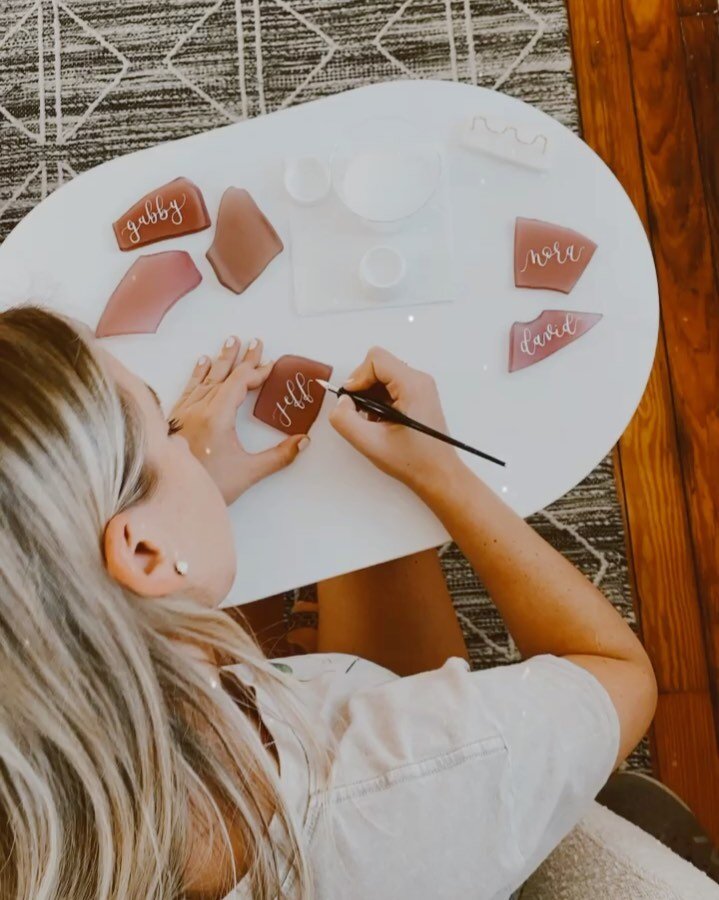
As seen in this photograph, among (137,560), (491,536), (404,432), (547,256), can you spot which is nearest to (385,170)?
(547,256)

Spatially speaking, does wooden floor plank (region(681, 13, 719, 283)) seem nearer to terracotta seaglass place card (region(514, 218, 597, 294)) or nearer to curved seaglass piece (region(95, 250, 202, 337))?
terracotta seaglass place card (region(514, 218, 597, 294))

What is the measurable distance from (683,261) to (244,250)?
79cm

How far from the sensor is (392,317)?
36.2 inches

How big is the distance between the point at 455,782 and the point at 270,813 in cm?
14

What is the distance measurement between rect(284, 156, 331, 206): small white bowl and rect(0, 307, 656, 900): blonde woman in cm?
33

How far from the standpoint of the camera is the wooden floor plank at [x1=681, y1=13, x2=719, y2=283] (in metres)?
1.40

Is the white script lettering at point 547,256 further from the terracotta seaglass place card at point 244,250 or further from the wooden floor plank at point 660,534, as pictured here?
the wooden floor plank at point 660,534

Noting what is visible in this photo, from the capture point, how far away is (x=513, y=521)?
A: 0.86 m

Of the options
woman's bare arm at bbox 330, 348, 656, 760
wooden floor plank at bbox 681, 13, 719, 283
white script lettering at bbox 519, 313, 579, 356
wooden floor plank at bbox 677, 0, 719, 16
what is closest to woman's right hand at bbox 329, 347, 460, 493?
woman's bare arm at bbox 330, 348, 656, 760

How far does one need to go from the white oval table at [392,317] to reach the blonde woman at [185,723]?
0.15 metres

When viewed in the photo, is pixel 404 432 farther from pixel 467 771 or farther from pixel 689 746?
pixel 689 746

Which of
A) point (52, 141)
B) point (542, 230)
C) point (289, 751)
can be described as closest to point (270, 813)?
point (289, 751)

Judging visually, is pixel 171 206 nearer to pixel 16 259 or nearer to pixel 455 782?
pixel 16 259

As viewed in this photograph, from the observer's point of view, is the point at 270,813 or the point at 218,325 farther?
the point at 218,325
